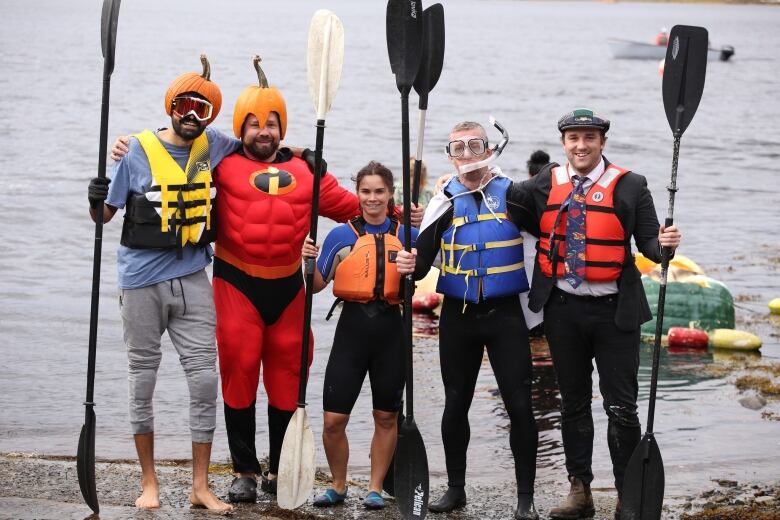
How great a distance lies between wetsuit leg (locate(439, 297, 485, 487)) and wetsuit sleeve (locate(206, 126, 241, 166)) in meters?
1.21

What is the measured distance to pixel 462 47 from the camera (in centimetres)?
7169

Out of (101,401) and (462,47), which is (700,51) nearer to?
(101,401)

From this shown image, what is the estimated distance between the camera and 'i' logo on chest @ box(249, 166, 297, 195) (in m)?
5.46

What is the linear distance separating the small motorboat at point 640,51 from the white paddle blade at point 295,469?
53.5 meters

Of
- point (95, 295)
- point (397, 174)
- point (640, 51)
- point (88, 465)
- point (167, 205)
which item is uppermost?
point (640, 51)

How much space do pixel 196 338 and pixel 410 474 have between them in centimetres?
115

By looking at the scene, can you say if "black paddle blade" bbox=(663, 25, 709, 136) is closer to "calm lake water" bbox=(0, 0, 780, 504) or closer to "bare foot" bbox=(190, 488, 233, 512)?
"calm lake water" bbox=(0, 0, 780, 504)

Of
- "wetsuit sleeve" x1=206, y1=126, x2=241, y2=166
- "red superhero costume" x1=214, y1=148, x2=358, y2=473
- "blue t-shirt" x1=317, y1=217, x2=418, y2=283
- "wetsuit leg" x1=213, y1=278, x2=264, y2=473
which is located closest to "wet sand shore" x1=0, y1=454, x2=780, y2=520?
"wetsuit leg" x1=213, y1=278, x2=264, y2=473

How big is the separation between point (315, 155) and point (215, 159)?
46 centimetres

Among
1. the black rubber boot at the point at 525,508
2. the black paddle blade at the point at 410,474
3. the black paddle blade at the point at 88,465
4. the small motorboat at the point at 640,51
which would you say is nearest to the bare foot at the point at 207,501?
the black paddle blade at the point at 88,465

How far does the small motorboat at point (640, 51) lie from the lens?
5781cm

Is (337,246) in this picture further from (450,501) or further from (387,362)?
(450,501)

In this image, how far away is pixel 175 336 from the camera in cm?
542

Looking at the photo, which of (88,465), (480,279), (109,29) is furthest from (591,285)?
(109,29)
